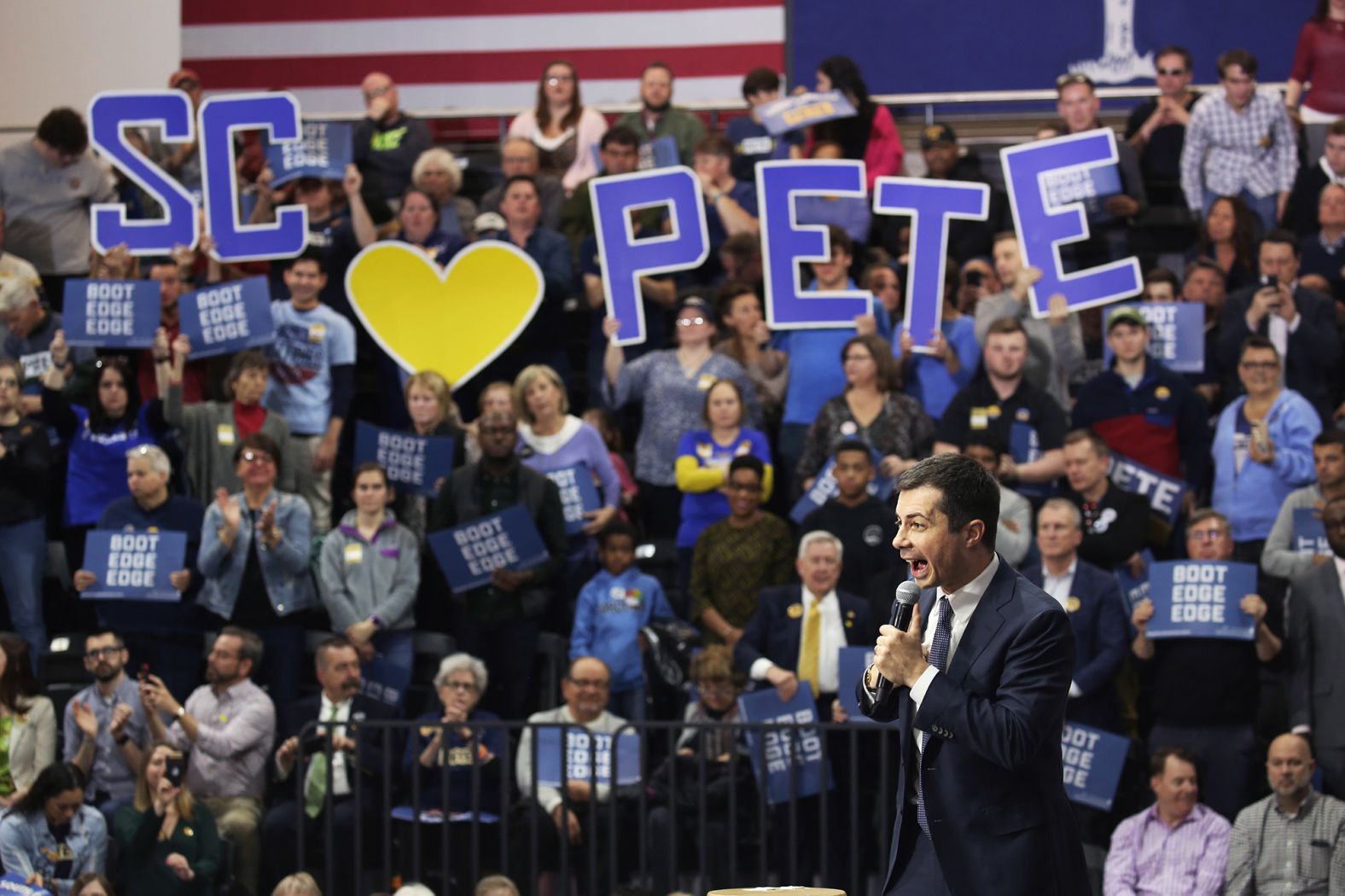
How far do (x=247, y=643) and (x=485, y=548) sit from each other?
3.88ft

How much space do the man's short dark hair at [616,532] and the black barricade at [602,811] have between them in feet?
3.70

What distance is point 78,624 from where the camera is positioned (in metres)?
10.4

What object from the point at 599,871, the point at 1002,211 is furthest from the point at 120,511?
the point at 1002,211

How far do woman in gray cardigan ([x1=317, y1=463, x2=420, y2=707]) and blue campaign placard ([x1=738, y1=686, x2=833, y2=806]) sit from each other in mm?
1844

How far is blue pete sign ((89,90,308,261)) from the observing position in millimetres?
11367

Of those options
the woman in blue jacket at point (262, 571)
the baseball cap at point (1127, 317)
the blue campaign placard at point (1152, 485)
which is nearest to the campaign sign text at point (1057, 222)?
the baseball cap at point (1127, 317)

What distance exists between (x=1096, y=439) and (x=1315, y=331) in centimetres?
179

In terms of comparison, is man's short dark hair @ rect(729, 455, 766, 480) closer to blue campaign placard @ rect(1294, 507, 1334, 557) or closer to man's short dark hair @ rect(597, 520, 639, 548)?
man's short dark hair @ rect(597, 520, 639, 548)

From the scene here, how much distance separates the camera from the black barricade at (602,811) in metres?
8.17

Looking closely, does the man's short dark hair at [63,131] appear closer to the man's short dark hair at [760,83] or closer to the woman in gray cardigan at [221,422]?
the woman in gray cardigan at [221,422]

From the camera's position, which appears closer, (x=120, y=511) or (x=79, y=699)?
(x=79, y=699)

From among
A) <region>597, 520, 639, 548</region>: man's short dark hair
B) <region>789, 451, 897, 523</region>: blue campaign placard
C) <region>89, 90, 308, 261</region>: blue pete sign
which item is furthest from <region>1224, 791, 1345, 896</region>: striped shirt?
<region>89, 90, 308, 261</region>: blue pete sign

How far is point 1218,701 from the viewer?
28.6 feet

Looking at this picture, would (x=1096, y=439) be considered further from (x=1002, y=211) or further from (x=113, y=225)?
(x=113, y=225)
